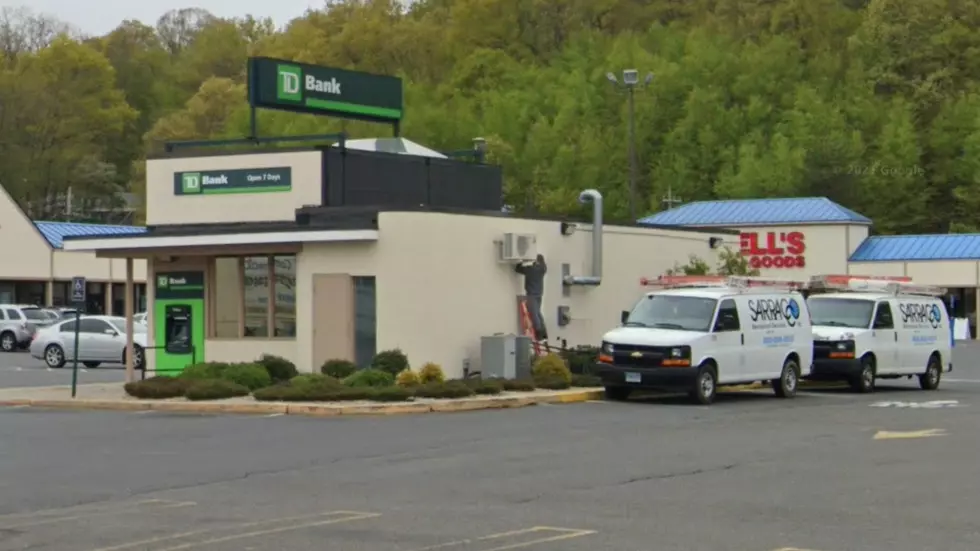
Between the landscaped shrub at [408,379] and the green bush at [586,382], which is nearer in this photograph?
the landscaped shrub at [408,379]

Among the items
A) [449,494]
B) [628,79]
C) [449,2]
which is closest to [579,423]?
[449,494]

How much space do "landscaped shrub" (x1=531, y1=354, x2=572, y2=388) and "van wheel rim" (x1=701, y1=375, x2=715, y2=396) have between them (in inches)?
128

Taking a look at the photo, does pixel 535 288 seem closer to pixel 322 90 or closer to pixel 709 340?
pixel 709 340

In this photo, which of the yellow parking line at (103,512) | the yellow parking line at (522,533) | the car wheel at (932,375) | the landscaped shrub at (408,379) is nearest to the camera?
the yellow parking line at (522,533)

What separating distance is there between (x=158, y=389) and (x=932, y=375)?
54.9 ft

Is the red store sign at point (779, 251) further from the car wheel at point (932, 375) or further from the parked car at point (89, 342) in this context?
the car wheel at point (932, 375)

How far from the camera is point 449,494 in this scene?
14.6 meters

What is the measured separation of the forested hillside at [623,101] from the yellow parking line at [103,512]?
67.0 metres

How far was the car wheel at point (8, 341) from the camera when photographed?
57438mm

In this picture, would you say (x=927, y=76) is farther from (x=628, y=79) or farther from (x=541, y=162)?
(x=628, y=79)

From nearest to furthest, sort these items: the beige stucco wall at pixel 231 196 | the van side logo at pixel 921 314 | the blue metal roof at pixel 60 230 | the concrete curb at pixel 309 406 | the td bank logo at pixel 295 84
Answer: the concrete curb at pixel 309 406, the beige stucco wall at pixel 231 196, the van side logo at pixel 921 314, the td bank logo at pixel 295 84, the blue metal roof at pixel 60 230

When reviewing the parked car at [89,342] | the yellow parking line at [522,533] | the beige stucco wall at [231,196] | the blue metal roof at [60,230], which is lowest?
the yellow parking line at [522,533]

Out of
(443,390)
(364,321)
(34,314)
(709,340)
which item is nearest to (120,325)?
(34,314)

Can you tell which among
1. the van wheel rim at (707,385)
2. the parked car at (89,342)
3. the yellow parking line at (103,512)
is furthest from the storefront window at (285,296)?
the yellow parking line at (103,512)
